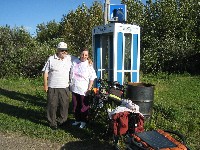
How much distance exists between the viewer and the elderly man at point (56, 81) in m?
7.74

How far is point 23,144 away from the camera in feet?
22.8

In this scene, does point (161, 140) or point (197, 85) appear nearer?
point (161, 140)

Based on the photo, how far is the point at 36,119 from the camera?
29.0ft

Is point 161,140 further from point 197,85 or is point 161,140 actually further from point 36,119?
point 197,85

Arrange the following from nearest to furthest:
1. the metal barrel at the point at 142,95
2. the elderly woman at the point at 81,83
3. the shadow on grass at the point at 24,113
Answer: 1. the metal barrel at the point at 142,95
2. the elderly woman at the point at 81,83
3. the shadow on grass at the point at 24,113

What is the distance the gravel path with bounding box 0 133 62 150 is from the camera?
6734 millimetres

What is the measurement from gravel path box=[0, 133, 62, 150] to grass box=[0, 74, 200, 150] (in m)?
0.21

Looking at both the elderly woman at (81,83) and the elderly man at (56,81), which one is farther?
the elderly woman at (81,83)

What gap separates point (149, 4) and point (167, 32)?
3.69 meters

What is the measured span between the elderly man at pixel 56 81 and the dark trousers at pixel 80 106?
0.21m

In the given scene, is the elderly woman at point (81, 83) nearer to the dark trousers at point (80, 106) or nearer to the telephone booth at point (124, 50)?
the dark trousers at point (80, 106)

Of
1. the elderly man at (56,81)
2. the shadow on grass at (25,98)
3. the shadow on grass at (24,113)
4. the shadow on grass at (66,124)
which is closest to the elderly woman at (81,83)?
the elderly man at (56,81)

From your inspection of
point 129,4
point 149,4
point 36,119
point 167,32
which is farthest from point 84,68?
point 129,4

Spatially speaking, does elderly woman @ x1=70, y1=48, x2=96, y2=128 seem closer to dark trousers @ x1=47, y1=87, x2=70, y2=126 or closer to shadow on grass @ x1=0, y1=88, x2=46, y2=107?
dark trousers @ x1=47, y1=87, x2=70, y2=126
